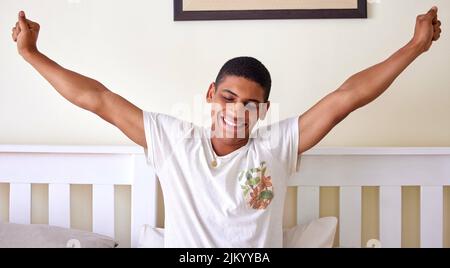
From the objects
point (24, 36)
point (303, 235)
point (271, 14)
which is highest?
point (271, 14)

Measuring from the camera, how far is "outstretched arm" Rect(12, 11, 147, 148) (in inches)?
35.4

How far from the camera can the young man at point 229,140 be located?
90cm

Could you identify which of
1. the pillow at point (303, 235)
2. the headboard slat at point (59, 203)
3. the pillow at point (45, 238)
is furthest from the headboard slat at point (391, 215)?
the headboard slat at point (59, 203)

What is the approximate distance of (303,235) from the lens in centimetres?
107

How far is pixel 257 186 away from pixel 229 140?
10cm

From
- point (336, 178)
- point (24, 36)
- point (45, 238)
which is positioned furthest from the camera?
point (336, 178)

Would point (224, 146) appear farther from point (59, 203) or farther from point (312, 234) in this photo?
point (59, 203)

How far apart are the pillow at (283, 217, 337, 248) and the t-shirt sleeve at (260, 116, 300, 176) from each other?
0.19 m

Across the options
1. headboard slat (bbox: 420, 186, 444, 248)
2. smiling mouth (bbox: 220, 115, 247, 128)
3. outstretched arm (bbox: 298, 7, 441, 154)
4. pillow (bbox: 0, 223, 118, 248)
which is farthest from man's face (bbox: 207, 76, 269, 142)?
headboard slat (bbox: 420, 186, 444, 248)

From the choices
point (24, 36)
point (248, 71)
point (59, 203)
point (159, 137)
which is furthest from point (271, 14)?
point (59, 203)

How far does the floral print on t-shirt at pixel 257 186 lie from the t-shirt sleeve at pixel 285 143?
0.04 meters

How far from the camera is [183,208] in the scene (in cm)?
92

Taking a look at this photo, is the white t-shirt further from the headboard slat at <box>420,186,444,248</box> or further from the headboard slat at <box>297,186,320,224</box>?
the headboard slat at <box>420,186,444,248</box>

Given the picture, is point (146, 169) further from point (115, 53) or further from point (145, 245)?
point (115, 53)
